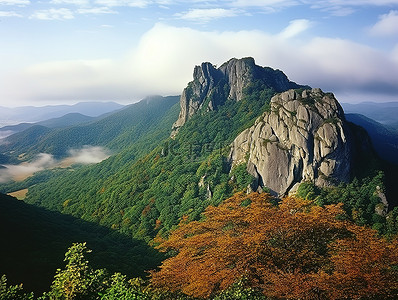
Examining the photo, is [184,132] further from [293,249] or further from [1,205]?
[293,249]

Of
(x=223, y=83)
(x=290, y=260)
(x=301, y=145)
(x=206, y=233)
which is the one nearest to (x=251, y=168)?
(x=301, y=145)

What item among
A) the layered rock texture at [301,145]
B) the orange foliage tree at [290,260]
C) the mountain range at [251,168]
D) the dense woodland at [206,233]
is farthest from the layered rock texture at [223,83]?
the orange foliage tree at [290,260]

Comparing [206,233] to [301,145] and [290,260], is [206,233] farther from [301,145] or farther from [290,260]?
[301,145]

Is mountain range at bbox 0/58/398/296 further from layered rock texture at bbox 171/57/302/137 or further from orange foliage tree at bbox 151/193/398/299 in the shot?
orange foliage tree at bbox 151/193/398/299

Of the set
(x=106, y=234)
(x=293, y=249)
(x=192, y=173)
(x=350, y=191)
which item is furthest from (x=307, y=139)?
(x=106, y=234)

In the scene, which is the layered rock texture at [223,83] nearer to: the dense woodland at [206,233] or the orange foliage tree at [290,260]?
the dense woodland at [206,233]

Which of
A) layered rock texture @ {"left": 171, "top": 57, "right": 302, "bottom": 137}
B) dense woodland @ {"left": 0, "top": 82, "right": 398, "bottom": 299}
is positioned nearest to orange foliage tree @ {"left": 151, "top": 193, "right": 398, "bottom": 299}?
dense woodland @ {"left": 0, "top": 82, "right": 398, "bottom": 299}
